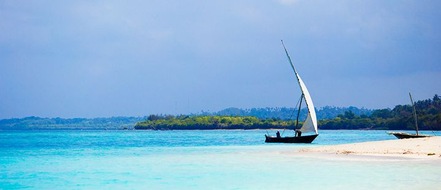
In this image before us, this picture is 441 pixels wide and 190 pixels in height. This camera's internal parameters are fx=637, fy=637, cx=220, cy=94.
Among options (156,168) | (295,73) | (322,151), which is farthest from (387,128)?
(156,168)

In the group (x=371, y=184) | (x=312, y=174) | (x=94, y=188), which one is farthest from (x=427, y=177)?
(x=94, y=188)

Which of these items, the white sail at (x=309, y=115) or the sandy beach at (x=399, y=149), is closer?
the sandy beach at (x=399, y=149)

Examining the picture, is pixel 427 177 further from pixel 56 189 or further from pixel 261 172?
pixel 56 189

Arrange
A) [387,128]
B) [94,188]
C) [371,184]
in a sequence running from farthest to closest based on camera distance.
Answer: [387,128] < [94,188] < [371,184]

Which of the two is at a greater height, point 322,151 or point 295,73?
point 295,73

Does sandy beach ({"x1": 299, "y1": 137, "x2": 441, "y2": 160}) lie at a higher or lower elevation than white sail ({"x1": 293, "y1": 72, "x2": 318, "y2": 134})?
lower

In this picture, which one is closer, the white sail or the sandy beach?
the sandy beach

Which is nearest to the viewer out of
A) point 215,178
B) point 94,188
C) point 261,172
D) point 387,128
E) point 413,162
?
point 94,188

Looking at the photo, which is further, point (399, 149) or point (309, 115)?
point (309, 115)

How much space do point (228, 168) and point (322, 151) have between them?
11663mm

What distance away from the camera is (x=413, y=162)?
2767 cm

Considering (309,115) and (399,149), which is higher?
(309,115)

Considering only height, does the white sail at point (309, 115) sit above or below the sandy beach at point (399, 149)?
above

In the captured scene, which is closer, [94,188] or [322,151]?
[94,188]
